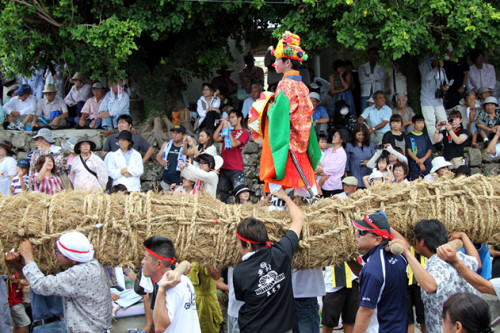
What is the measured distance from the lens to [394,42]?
24.0 ft

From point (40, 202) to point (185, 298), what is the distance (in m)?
1.22

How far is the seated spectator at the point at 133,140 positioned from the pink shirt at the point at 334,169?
8.62ft

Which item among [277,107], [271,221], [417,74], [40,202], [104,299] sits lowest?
[104,299]

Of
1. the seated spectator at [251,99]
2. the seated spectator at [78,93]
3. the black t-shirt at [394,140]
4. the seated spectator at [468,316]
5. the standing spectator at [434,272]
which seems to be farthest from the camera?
the seated spectator at [78,93]

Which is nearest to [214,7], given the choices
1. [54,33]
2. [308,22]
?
[308,22]

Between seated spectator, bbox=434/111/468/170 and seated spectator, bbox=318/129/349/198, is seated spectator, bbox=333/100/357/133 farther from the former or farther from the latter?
seated spectator, bbox=434/111/468/170

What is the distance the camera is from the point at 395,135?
840cm

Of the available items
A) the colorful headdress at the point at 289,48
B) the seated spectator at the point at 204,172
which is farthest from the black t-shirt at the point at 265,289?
the seated spectator at the point at 204,172

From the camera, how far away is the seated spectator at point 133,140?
7941mm

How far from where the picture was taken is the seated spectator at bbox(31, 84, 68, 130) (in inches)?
373

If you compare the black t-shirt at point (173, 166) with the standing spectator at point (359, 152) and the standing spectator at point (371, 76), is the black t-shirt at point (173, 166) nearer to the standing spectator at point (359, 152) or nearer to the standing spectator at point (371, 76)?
the standing spectator at point (359, 152)

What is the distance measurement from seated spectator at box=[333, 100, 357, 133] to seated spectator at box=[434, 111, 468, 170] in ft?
4.38

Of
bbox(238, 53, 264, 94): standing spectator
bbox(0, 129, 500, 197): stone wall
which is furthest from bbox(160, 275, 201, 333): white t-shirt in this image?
bbox(238, 53, 264, 94): standing spectator

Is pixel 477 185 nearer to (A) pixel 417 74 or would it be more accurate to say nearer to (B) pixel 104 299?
(B) pixel 104 299
